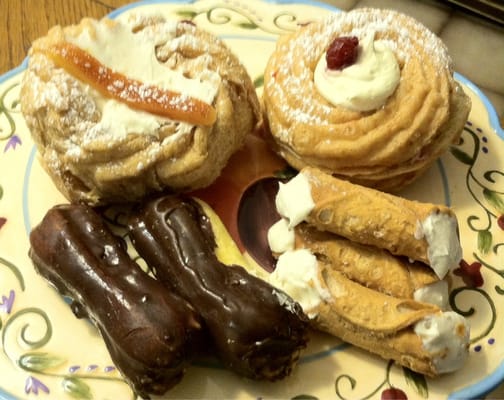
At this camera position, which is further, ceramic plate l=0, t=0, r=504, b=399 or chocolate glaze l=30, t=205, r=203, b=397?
ceramic plate l=0, t=0, r=504, b=399

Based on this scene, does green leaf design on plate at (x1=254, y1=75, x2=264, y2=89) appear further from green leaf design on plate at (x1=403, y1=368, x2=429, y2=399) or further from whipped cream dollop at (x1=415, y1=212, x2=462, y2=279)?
green leaf design on plate at (x1=403, y1=368, x2=429, y2=399)

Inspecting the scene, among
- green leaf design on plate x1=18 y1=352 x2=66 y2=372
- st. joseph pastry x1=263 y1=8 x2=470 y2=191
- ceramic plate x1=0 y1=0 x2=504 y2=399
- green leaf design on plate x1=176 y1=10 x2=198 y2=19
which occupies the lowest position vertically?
green leaf design on plate x1=18 y1=352 x2=66 y2=372

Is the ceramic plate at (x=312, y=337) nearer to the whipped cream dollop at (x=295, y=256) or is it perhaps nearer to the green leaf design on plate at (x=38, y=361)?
the green leaf design on plate at (x=38, y=361)

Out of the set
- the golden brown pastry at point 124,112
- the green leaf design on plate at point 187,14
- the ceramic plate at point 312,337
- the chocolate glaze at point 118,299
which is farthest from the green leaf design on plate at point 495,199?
the green leaf design on plate at point 187,14

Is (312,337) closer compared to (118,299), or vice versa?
(118,299)

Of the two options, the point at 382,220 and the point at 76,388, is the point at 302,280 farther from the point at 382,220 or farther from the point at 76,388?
the point at 76,388

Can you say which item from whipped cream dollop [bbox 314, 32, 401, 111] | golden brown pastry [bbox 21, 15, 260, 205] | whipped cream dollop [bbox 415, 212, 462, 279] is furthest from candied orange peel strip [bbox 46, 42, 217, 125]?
whipped cream dollop [bbox 415, 212, 462, 279]

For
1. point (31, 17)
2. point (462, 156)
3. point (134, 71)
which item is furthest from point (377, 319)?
point (31, 17)

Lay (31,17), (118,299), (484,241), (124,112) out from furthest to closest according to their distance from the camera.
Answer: (31,17) < (484,241) < (124,112) < (118,299)
